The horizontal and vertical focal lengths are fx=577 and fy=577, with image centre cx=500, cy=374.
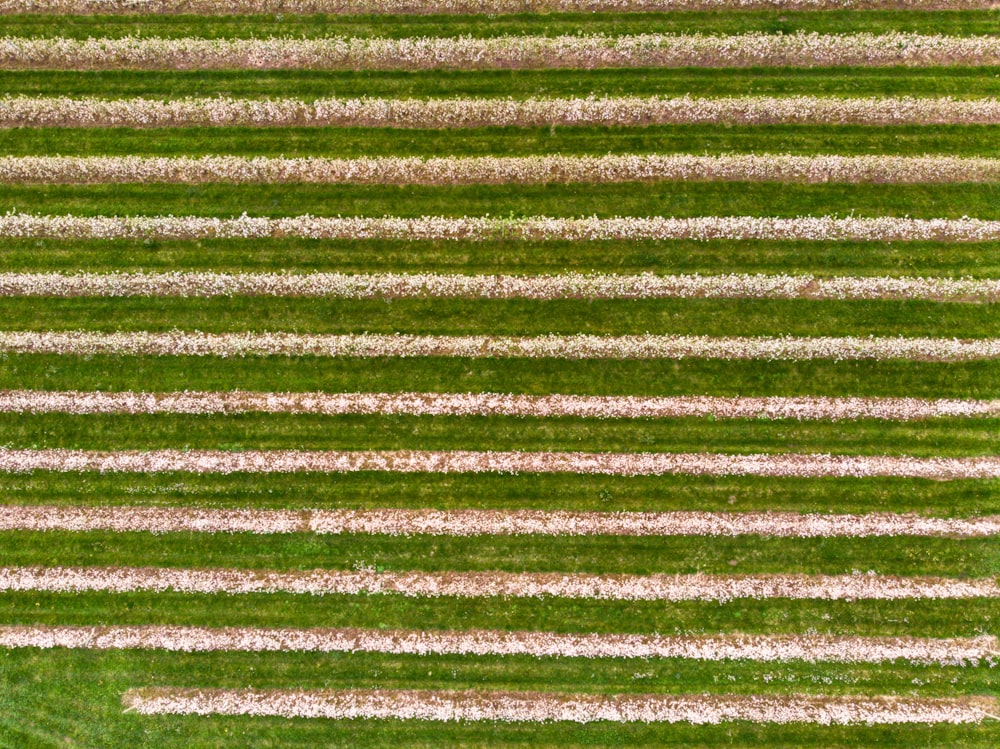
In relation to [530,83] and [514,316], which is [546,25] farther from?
[514,316]

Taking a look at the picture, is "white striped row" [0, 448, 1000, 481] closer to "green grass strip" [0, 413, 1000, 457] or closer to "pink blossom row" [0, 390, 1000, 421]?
"green grass strip" [0, 413, 1000, 457]

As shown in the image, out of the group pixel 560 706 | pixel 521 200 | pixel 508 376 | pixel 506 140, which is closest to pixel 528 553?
pixel 560 706

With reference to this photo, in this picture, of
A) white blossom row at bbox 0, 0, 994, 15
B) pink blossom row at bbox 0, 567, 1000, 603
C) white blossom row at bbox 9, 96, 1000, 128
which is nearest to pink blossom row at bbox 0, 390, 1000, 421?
pink blossom row at bbox 0, 567, 1000, 603

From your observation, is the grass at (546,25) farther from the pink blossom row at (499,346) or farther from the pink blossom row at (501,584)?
the pink blossom row at (501,584)

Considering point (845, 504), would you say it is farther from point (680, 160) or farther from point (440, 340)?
point (440, 340)

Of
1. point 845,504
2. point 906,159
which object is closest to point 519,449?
point 845,504

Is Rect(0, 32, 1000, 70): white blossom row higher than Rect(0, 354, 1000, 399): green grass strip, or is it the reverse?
Rect(0, 32, 1000, 70): white blossom row
